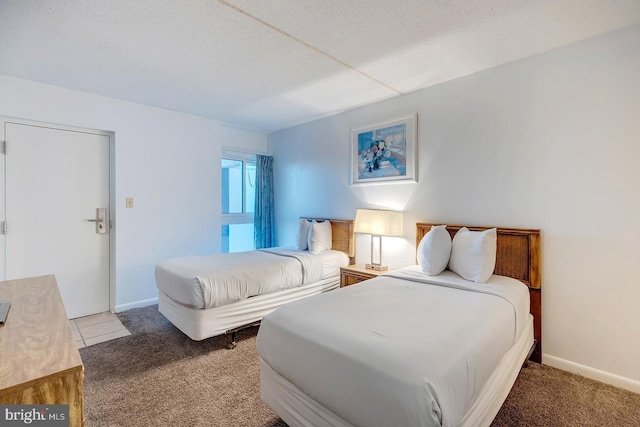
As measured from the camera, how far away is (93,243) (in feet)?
11.2

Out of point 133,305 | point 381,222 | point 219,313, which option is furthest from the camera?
point 133,305

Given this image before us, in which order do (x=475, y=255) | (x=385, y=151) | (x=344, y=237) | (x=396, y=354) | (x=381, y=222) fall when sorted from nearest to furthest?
(x=396, y=354) → (x=475, y=255) → (x=381, y=222) → (x=385, y=151) → (x=344, y=237)

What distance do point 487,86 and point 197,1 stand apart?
7.68 feet

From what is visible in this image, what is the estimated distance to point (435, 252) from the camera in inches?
98.0

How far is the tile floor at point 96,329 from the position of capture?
279 centimetres

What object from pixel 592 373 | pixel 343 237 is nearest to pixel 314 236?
pixel 343 237

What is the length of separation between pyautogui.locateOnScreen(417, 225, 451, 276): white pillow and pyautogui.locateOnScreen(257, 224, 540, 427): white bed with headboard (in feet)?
0.80

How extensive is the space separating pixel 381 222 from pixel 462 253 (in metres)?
0.90

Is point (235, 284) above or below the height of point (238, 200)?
below

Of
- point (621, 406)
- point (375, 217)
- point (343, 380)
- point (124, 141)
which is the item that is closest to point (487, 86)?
point (375, 217)

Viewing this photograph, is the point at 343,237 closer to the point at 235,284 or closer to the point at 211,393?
the point at 235,284

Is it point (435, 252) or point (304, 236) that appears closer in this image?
point (435, 252)

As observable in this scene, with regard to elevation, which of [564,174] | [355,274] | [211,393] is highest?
[564,174]

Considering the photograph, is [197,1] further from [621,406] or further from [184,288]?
[621,406]
